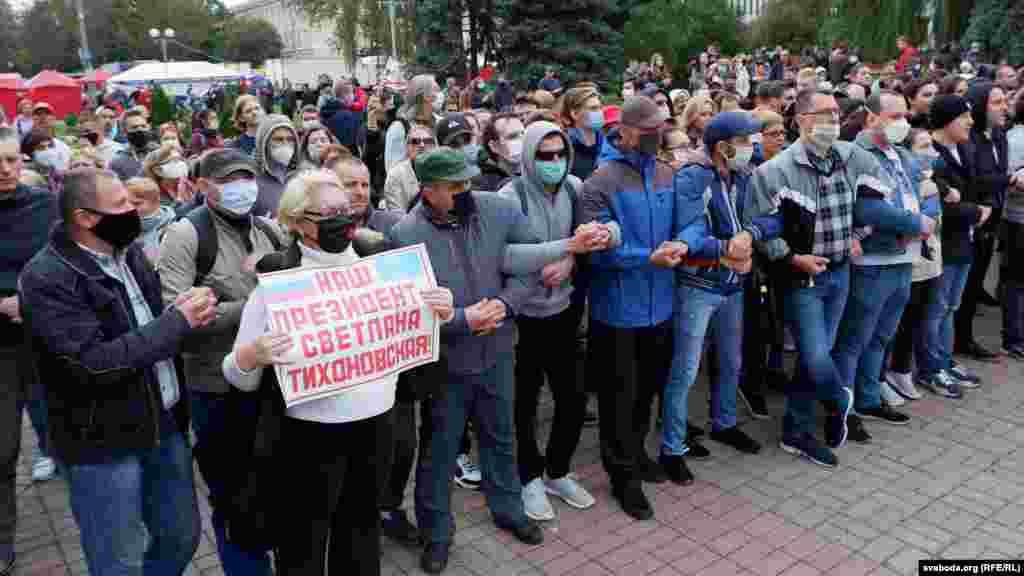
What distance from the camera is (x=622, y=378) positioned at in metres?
4.65

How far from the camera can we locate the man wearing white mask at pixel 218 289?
3.67 m

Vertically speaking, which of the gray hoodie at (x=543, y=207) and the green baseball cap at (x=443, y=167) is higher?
the green baseball cap at (x=443, y=167)

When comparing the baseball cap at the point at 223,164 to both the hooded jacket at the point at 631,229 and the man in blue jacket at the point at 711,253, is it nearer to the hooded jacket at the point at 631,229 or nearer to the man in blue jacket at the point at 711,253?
the hooded jacket at the point at 631,229

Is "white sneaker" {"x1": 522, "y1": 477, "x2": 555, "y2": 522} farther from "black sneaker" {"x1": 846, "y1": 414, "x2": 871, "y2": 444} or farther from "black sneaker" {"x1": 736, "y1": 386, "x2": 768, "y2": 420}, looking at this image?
"black sneaker" {"x1": 846, "y1": 414, "x2": 871, "y2": 444}

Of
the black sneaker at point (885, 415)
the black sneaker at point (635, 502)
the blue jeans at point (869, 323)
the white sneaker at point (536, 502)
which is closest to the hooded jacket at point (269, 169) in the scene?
the white sneaker at point (536, 502)

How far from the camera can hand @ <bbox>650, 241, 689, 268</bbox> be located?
14.4 feet

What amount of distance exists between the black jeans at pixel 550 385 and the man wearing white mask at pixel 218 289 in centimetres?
157

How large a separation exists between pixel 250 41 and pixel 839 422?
295ft

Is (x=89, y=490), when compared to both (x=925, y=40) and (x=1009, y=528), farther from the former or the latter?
(x=925, y=40)

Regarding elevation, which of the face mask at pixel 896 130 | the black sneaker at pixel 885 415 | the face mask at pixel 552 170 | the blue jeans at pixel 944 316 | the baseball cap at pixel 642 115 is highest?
the baseball cap at pixel 642 115

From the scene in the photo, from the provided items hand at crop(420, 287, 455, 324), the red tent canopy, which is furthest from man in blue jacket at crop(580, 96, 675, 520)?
the red tent canopy

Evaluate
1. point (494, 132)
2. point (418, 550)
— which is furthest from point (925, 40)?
point (418, 550)

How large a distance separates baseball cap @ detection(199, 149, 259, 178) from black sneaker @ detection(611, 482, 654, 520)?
2.66 meters

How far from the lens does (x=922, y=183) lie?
18.9 feet
